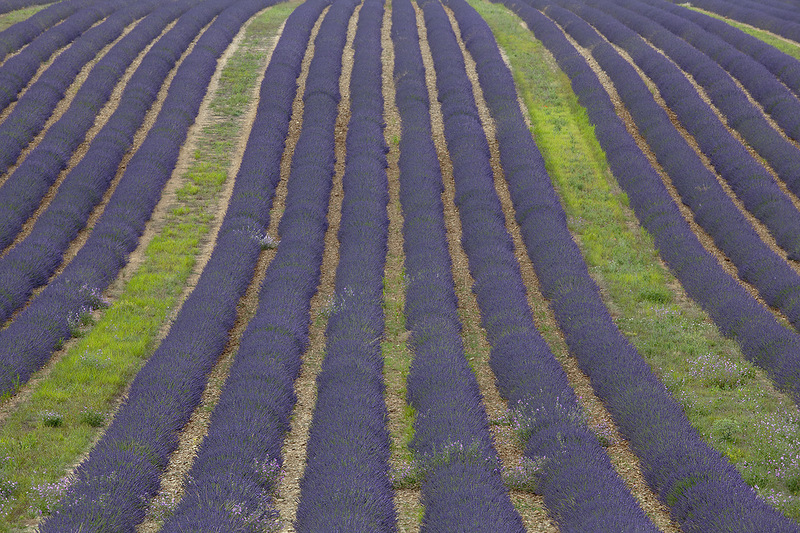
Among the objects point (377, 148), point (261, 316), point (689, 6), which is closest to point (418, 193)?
point (377, 148)

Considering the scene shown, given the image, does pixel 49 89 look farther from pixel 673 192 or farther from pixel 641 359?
Result: pixel 641 359

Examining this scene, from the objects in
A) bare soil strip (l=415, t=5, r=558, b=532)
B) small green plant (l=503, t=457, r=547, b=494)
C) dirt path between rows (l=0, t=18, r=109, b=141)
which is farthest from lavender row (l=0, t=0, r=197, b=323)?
small green plant (l=503, t=457, r=547, b=494)

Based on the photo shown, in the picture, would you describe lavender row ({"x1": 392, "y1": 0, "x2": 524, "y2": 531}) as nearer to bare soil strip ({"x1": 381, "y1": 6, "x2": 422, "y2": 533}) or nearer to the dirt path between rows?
bare soil strip ({"x1": 381, "y1": 6, "x2": 422, "y2": 533})

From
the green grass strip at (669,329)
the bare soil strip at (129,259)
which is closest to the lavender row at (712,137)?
the green grass strip at (669,329)

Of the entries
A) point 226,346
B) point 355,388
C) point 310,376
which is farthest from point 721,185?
point 226,346

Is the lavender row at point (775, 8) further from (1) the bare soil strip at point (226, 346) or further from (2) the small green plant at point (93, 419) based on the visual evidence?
(2) the small green plant at point (93, 419)

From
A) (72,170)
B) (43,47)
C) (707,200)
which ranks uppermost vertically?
(43,47)

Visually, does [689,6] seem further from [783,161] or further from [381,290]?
[381,290]
